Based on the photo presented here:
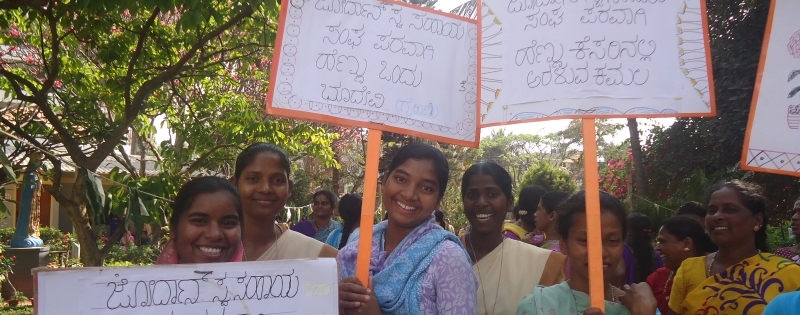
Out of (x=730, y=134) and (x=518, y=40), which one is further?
(x=730, y=134)

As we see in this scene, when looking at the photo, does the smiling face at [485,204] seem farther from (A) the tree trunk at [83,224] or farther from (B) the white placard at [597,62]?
(A) the tree trunk at [83,224]

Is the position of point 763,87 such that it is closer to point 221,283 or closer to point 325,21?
point 325,21

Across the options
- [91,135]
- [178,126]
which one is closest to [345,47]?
[91,135]

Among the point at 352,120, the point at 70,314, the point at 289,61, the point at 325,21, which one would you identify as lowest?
the point at 70,314

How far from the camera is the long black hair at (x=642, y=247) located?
4.16m

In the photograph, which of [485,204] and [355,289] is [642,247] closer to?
[485,204]

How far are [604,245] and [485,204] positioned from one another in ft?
2.46

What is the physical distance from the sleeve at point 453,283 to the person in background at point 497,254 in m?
0.65

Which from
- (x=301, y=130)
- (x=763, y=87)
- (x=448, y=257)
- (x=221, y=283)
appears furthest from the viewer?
(x=301, y=130)

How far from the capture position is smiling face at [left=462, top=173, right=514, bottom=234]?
2.98 m

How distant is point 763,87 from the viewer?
8.24 feet

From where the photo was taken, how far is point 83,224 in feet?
16.4

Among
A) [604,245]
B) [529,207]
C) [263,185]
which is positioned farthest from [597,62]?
[529,207]

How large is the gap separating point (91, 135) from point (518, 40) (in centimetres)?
435
